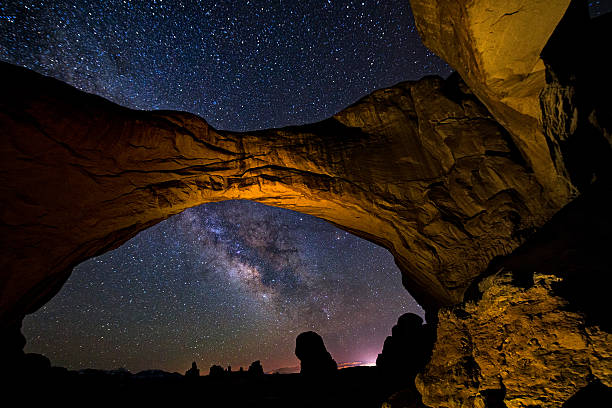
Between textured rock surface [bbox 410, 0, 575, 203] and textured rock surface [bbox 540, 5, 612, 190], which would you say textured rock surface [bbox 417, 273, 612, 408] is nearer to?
textured rock surface [bbox 540, 5, 612, 190]

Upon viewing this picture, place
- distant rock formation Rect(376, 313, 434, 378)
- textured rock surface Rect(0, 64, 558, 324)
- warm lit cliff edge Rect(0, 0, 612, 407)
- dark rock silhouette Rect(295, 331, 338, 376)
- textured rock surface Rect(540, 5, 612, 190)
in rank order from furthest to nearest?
dark rock silhouette Rect(295, 331, 338, 376) < distant rock formation Rect(376, 313, 434, 378) < textured rock surface Rect(0, 64, 558, 324) < textured rock surface Rect(540, 5, 612, 190) < warm lit cliff edge Rect(0, 0, 612, 407)

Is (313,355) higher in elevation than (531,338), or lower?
lower

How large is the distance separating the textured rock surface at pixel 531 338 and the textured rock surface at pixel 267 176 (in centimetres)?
521

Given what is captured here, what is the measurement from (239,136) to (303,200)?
9.75ft


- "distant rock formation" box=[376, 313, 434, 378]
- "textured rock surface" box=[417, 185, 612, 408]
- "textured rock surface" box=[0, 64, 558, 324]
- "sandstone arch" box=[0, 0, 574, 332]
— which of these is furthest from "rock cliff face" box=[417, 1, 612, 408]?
"distant rock formation" box=[376, 313, 434, 378]

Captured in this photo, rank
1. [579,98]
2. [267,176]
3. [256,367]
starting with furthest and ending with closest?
[256,367]
[267,176]
[579,98]

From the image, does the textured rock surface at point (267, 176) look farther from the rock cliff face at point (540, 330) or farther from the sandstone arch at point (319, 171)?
the rock cliff face at point (540, 330)

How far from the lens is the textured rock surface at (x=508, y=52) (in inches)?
173

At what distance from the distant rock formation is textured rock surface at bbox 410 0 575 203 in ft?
33.3

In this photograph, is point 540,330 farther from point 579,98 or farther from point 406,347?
point 406,347

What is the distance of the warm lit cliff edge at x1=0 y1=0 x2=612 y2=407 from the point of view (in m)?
2.54

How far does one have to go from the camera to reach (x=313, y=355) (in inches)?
724

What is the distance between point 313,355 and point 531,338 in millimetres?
18262

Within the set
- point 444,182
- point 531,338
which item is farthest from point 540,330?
point 444,182
